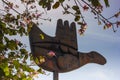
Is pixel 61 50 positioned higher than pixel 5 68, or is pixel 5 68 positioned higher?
pixel 5 68

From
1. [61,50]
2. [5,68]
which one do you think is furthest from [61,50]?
[5,68]

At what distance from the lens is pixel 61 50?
10836mm

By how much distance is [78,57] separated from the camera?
11555mm

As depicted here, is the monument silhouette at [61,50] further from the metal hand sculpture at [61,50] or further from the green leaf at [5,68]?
the green leaf at [5,68]

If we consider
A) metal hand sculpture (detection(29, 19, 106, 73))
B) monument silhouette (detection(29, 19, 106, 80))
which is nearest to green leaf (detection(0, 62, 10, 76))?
monument silhouette (detection(29, 19, 106, 80))

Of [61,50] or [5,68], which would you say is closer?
[5,68]

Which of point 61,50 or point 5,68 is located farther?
point 61,50

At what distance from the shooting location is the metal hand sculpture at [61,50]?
33.3 feet

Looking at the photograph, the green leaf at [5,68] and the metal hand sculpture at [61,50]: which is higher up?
the green leaf at [5,68]

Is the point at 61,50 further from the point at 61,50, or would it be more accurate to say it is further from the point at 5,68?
the point at 5,68

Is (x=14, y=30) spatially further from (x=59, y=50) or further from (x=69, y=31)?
(x=69, y=31)

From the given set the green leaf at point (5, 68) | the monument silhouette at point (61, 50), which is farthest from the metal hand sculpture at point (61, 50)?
the green leaf at point (5, 68)

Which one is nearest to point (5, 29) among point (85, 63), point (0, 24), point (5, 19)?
point (0, 24)

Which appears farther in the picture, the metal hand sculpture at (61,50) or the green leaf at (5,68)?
the metal hand sculpture at (61,50)
